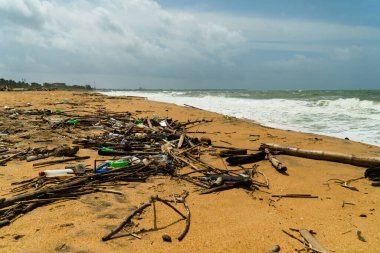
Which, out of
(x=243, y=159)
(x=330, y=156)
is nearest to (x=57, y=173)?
(x=243, y=159)

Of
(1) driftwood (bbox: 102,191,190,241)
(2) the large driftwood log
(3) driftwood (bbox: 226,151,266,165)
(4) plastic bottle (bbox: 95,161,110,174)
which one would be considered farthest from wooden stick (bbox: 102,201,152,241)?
(2) the large driftwood log

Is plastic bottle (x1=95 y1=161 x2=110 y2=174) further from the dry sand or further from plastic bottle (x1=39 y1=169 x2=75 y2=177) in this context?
the dry sand

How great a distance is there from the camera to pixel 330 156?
21.0 feet

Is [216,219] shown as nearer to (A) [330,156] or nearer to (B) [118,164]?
(B) [118,164]

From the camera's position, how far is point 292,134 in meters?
10.1

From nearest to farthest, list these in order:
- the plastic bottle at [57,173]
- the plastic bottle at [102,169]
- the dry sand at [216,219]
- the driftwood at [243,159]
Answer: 1. the dry sand at [216,219]
2. the plastic bottle at [57,173]
3. the plastic bottle at [102,169]
4. the driftwood at [243,159]

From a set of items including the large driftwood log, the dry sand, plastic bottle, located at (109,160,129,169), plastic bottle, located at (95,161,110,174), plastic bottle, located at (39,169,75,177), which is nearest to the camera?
the dry sand

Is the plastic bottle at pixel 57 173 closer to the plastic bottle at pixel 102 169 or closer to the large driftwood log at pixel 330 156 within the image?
the plastic bottle at pixel 102 169

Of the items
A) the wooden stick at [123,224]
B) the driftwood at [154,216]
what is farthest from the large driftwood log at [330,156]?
the wooden stick at [123,224]

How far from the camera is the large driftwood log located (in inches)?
231

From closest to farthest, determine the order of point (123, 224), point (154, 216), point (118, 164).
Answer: point (123, 224) → point (154, 216) → point (118, 164)

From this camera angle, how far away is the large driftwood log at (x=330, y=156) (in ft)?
19.2

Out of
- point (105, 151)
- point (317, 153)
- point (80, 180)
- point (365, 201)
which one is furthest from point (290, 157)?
point (80, 180)

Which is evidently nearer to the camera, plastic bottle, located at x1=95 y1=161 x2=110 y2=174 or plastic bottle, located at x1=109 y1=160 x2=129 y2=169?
plastic bottle, located at x1=95 y1=161 x2=110 y2=174
